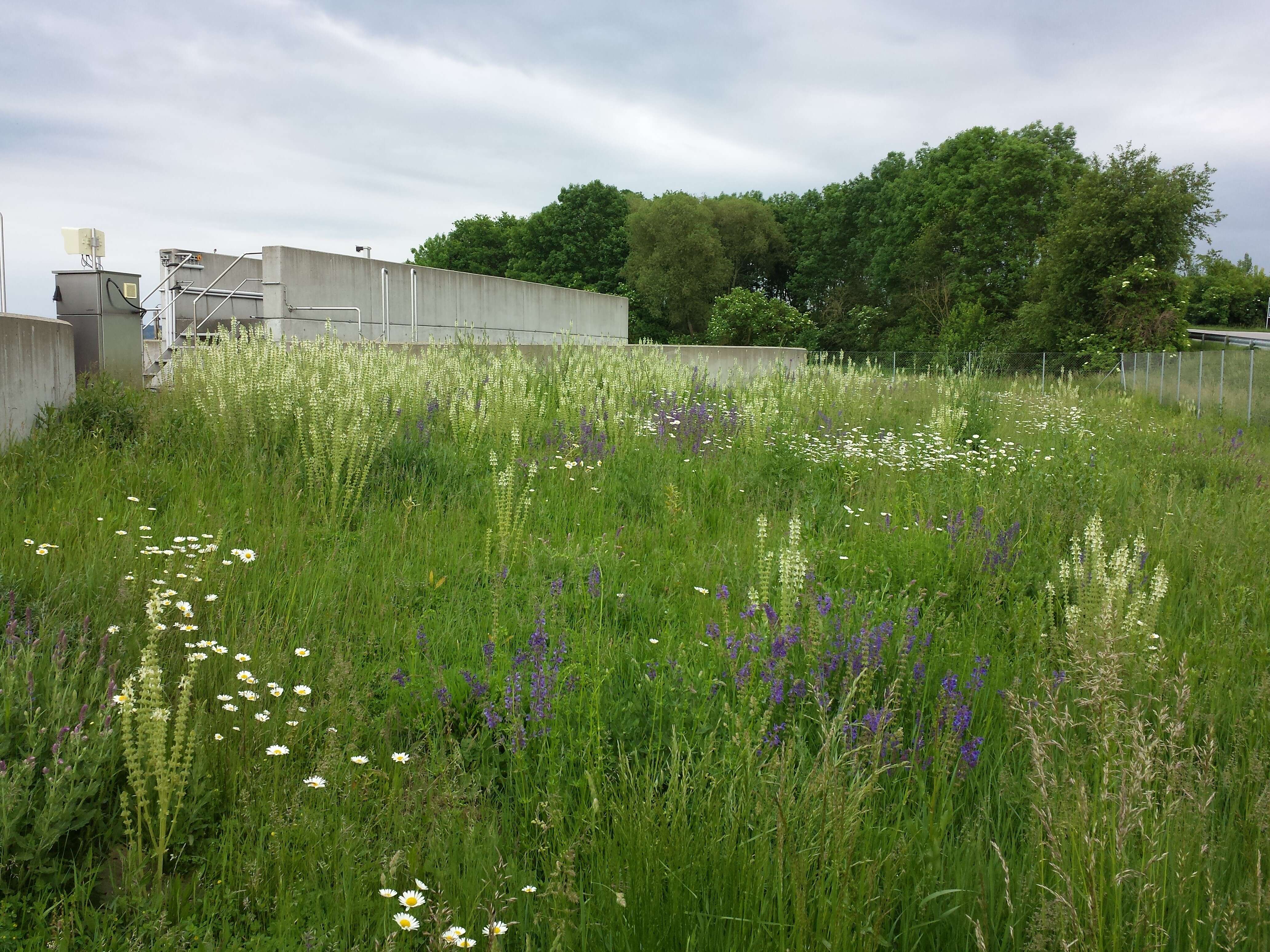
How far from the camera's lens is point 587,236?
5656 cm

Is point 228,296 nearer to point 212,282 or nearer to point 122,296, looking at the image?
point 212,282

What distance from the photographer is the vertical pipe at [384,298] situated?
21.2 m

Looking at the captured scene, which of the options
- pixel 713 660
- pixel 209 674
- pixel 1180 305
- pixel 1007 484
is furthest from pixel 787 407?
pixel 1180 305

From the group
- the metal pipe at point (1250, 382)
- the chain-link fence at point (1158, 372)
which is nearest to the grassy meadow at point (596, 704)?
the chain-link fence at point (1158, 372)

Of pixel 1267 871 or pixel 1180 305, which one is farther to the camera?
pixel 1180 305

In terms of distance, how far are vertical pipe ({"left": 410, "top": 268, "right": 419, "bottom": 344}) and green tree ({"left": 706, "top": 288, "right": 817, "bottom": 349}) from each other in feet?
64.6

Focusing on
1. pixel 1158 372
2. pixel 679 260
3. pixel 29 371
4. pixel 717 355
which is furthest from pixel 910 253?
pixel 29 371

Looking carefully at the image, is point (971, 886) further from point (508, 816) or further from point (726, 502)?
point (726, 502)

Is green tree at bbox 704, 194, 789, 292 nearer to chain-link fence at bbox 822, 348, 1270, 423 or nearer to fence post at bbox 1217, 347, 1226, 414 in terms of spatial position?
chain-link fence at bbox 822, 348, 1270, 423

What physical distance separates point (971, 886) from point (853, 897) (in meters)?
0.40

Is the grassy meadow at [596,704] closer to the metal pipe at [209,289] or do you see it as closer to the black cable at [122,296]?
the black cable at [122,296]

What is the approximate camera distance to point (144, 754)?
95.8 inches

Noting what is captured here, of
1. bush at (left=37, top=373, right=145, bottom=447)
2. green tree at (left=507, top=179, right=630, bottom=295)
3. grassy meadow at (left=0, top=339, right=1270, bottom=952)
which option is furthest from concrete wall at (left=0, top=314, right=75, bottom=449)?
green tree at (left=507, top=179, right=630, bottom=295)

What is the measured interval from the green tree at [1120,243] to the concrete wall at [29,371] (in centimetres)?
3406
